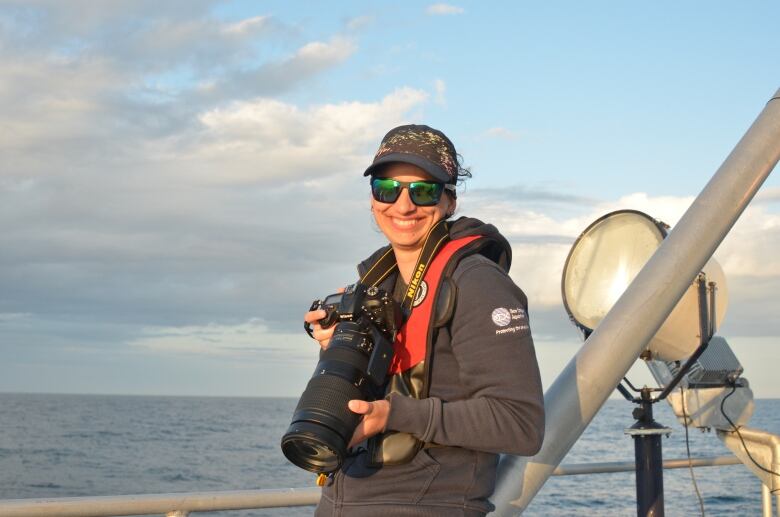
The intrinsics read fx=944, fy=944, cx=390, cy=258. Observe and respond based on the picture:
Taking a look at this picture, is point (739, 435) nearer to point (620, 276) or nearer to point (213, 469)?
point (620, 276)

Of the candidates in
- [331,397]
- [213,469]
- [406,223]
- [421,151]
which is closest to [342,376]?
[331,397]

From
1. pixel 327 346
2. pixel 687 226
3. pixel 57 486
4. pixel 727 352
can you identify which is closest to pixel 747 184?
pixel 687 226

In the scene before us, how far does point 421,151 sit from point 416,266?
0.87 ft

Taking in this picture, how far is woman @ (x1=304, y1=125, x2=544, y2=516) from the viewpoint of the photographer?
187cm

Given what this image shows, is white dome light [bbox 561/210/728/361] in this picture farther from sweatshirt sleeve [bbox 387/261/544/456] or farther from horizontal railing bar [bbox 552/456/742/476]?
sweatshirt sleeve [bbox 387/261/544/456]

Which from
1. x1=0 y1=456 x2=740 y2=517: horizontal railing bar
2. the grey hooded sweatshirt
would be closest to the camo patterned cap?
the grey hooded sweatshirt

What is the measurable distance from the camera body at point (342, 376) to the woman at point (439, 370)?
0.04 m

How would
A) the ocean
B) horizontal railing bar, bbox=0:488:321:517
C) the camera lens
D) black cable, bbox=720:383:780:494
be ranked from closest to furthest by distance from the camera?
the camera lens, horizontal railing bar, bbox=0:488:321:517, black cable, bbox=720:383:780:494, the ocean

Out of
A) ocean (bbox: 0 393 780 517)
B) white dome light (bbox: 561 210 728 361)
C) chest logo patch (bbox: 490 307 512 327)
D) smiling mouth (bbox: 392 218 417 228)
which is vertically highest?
ocean (bbox: 0 393 780 517)

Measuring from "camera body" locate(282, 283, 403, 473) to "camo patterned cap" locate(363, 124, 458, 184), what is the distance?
0.30m

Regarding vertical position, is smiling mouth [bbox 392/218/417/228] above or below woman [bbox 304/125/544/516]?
above

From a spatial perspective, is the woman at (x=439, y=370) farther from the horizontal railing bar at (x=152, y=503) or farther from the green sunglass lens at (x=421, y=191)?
the horizontal railing bar at (x=152, y=503)

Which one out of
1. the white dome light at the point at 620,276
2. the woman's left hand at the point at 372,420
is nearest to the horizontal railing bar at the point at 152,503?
the woman's left hand at the point at 372,420

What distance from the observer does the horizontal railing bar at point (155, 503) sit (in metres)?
2.54
